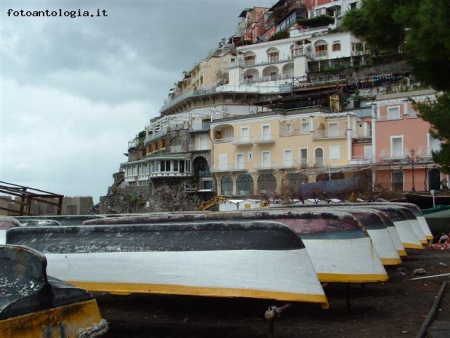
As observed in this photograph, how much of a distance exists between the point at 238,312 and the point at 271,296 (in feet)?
7.56

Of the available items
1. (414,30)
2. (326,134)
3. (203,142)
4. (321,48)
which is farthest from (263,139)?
(414,30)

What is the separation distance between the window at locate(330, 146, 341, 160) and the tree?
43657mm

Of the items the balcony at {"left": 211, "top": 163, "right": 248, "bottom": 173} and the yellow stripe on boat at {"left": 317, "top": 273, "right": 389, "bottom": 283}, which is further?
the balcony at {"left": 211, "top": 163, "right": 248, "bottom": 173}

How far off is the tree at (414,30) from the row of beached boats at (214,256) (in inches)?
102

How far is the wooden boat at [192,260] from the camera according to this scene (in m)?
5.84

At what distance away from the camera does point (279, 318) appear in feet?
24.8

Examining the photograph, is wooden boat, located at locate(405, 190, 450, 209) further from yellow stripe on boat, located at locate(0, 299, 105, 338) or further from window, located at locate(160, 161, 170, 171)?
window, located at locate(160, 161, 170, 171)

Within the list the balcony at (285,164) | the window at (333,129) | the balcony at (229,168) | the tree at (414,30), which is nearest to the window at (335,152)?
the window at (333,129)

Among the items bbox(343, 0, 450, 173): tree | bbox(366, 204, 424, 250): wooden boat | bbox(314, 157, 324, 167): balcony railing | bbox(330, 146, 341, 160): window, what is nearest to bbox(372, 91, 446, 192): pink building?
bbox(330, 146, 341, 160): window

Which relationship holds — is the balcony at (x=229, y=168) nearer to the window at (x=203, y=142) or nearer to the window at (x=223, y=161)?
the window at (x=223, y=161)

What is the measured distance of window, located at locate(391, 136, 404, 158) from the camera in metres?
44.0

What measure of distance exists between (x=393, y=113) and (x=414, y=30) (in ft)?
130

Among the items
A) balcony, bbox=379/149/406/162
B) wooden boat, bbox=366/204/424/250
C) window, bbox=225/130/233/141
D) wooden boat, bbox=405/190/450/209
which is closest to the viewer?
wooden boat, bbox=366/204/424/250

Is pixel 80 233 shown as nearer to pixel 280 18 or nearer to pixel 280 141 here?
pixel 280 141
